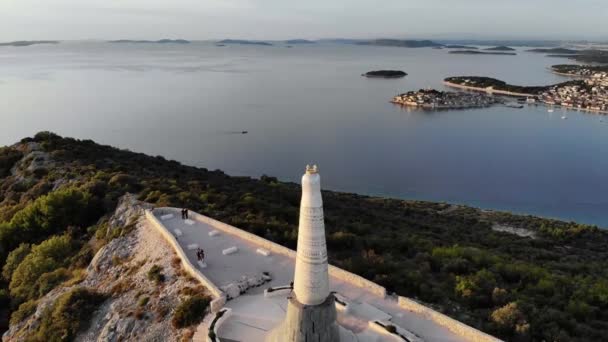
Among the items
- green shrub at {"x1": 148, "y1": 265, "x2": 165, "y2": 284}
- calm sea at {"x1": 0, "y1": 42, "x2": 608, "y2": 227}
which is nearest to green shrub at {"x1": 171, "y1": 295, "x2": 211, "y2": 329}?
green shrub at {"x1": 148, "y1": 265, "x2": 165, "y2": 284}

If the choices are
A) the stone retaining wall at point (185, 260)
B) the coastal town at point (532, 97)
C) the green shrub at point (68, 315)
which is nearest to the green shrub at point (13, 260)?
the stone retaining wall at point (185, 260)

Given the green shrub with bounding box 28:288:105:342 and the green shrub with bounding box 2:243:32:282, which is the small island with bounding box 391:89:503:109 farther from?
the green shrub with bounding box 28:288:105:342

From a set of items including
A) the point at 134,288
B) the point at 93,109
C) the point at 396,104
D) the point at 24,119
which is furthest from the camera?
the point at 396,104

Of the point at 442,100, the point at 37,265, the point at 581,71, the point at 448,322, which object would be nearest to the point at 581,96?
the point at 442,100

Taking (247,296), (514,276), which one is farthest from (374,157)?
(247,296)

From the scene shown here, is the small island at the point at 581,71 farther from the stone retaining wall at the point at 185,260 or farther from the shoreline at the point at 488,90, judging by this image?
the stone retaining wall at the point at 185,260

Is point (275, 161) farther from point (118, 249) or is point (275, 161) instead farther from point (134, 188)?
point (118, 249)
